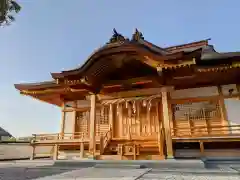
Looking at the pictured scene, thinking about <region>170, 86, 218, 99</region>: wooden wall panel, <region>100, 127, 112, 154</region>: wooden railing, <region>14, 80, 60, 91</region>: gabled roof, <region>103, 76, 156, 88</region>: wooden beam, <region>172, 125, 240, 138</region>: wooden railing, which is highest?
<region>14, 80, 60, 91</region>: gabled roof

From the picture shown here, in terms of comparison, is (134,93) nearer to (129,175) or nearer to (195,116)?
(195,116)

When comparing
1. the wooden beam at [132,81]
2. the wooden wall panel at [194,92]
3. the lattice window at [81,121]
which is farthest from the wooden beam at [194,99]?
the lattice window at [81,121]

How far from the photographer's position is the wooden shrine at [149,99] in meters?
7.53

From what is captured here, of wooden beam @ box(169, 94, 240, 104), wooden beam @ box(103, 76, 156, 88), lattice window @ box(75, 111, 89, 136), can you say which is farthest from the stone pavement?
lattice window @ box(75, 111, 89, 136)

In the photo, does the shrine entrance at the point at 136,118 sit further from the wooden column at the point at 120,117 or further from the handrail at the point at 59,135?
the handrail at the point at 59,135

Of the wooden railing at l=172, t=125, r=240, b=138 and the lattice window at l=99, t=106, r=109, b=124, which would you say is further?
the lattice window at l=99, t=106, r=109, b=124

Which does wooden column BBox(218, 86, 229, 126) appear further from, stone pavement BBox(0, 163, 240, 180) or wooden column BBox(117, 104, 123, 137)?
wooden column BBox(117, 104, 123, 137)

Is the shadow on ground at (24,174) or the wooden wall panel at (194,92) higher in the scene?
the wooden wall panel at (194,92)

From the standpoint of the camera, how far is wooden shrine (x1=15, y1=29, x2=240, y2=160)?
7531 mm

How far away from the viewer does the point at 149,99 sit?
8.97 m

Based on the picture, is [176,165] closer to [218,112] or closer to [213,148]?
[213,148]

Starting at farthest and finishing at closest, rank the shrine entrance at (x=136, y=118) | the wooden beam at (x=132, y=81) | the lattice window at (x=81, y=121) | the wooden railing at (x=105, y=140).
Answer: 1. the lattice window at (x=81, y=121)
2. the shrine entrance at (x=136, y=118)
3. the wooden railing at (x=105, y=140)
4. the wooden beam at (x=132, y=81)

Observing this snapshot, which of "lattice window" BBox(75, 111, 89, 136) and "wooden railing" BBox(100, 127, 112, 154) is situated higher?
"lattice window" BBox(75, 111, 89, 136)

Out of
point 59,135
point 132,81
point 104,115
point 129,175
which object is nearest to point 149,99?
point 132,81
